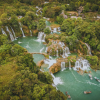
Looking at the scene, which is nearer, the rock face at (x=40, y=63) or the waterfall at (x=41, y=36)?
the rock face at (x=40, y=63)

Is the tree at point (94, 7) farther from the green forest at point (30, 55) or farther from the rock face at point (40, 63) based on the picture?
the rock face at point (40, 63)

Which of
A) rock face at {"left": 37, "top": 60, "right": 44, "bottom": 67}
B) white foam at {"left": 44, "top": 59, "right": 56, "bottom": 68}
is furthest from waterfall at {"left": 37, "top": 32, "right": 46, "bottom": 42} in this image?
rock face at {"left": 37, "top": 60, "right": 44, "bottom": 67}

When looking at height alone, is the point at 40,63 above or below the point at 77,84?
above

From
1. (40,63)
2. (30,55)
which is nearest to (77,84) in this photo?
(40,63)

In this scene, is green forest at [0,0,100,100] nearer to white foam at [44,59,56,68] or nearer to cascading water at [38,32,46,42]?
cascading water at [38,32,46,42]

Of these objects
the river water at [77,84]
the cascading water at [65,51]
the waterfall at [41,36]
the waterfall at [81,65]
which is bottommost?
the river water at [77,84]

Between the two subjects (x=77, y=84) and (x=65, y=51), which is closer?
(x=77, y=84)

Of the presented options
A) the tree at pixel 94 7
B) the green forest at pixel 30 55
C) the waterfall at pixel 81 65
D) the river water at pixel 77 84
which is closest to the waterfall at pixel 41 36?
the green forest at pixel 30 55

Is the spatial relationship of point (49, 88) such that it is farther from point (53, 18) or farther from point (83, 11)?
point (83, 11)

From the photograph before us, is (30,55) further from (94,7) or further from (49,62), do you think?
(94,7)
